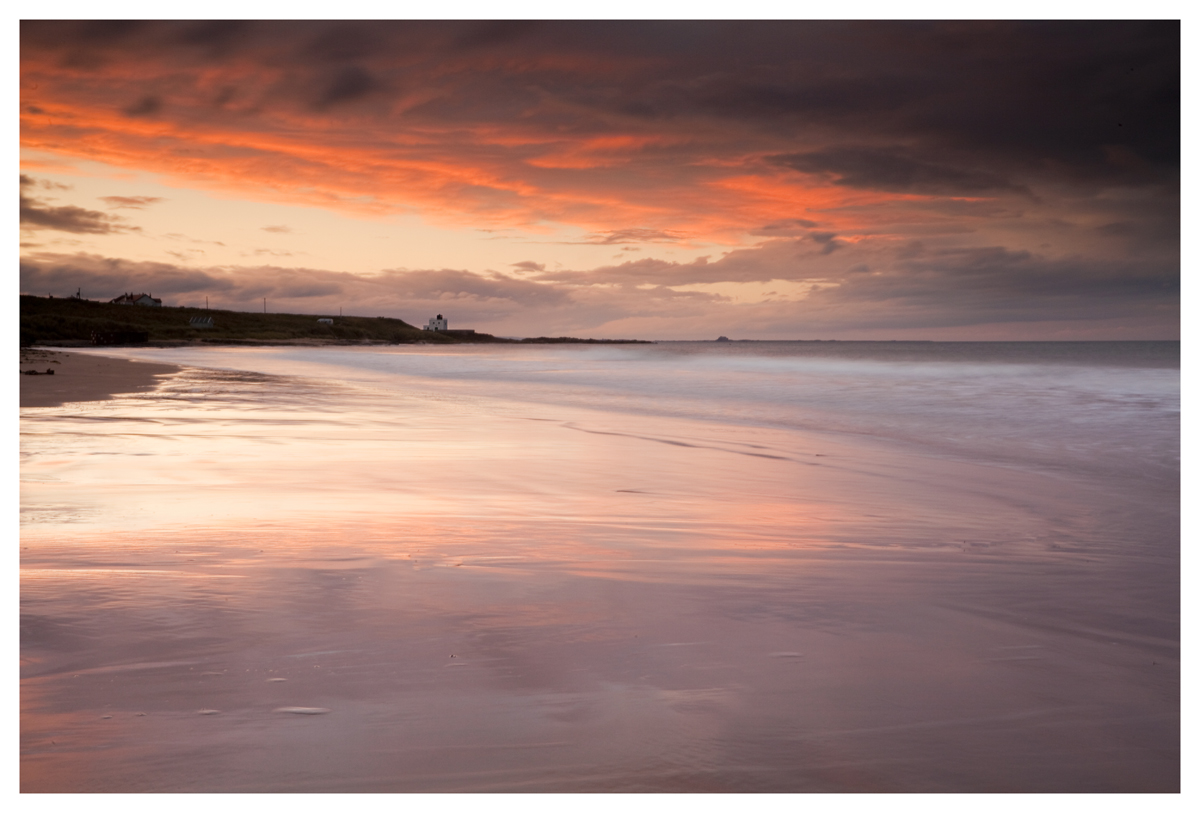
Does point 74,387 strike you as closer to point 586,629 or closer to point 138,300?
point 586,629

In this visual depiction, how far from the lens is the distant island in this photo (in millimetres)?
84750

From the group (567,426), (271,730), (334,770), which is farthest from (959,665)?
(567,426)

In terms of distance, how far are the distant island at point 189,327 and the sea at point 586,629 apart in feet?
263

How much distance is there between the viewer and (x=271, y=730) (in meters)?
2.10

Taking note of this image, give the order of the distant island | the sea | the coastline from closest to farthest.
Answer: the sea
the coastline
the distant island

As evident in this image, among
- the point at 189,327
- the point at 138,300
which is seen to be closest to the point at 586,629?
the point at 189,327

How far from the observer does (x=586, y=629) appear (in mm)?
2869

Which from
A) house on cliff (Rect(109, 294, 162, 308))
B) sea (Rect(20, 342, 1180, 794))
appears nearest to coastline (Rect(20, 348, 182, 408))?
sea (Rect(20, 342, 1180, 794))

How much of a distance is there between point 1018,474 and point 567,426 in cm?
575

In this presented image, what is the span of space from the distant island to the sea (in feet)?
263

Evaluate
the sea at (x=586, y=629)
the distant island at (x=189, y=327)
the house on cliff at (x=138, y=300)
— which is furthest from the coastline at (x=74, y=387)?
the house on cliff at (x=138, y=300)

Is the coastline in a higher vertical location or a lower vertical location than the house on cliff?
lower

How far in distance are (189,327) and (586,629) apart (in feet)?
448

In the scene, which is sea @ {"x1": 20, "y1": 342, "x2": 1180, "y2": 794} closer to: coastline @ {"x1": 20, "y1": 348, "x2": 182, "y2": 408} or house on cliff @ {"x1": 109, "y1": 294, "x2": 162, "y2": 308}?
coastline @ {"x1": 20, "y1": 348, "x2": 182, "y2": 408}
